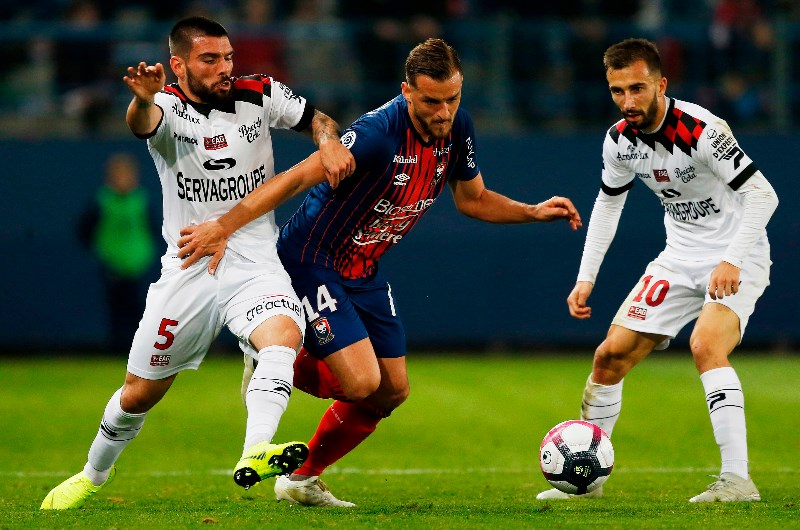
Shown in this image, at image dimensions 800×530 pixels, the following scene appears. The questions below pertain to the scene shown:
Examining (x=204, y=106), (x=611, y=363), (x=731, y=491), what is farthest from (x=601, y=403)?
(x=204, y=106)

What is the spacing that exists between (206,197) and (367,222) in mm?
1007

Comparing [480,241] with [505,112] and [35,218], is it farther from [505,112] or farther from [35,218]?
[35,218]

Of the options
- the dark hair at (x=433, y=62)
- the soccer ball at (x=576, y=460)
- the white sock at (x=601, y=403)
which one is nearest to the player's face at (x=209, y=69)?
the dark hair at (x=433, y=62)

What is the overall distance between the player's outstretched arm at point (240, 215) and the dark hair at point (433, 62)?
2.45ft

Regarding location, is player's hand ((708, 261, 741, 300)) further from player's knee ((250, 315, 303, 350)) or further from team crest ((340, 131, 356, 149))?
player's knee ((250, 315, 303, 350))

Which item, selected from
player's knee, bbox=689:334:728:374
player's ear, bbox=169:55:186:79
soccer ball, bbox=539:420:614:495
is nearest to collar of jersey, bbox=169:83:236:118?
player's ear, bbox=169:55:186:79

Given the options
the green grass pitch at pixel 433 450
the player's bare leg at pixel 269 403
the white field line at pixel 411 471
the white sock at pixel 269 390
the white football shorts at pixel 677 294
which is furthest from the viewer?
the white field line at pixel 411 471

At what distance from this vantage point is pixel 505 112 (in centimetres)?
1770

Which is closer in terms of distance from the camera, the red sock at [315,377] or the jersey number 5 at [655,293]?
the red sock at [315,377]

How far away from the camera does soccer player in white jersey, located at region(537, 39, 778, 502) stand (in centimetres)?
734

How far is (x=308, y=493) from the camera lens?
7.59 m

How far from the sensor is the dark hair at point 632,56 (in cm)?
750

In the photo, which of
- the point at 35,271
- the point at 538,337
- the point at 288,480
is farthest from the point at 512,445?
the point at 35,271

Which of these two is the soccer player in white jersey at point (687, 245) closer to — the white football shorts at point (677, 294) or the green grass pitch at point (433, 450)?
the white football shorts at point (677, 294)
